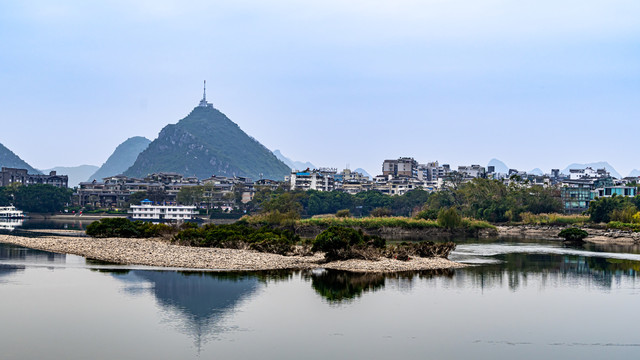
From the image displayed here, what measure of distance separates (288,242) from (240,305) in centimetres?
1478

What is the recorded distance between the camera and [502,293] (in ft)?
87.0

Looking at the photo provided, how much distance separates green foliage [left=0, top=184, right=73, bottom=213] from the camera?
10375cm

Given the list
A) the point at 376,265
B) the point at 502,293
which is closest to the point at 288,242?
the point at 376,265

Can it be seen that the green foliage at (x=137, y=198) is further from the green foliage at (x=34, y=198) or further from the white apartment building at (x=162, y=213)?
the white apartment building at (x=162, y=213)

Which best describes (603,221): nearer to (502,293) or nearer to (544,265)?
(544,265)

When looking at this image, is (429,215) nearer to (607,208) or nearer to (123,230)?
(607,208)

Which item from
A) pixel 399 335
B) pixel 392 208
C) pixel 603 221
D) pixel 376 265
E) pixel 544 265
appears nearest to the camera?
pixel 399 335

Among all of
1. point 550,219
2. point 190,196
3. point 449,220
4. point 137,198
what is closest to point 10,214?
point 137,198

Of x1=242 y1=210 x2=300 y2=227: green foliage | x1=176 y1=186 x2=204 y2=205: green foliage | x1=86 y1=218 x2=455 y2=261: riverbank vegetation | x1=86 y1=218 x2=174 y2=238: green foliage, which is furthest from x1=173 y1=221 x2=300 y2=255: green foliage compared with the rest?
x1=176 y1=186 x2=204 y2=205: green foliage

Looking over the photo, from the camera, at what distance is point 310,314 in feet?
70.3

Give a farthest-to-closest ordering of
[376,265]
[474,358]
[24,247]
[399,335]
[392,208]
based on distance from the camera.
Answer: [392,208] < [24,247] < [376,265] < [399,335] < [474,358]

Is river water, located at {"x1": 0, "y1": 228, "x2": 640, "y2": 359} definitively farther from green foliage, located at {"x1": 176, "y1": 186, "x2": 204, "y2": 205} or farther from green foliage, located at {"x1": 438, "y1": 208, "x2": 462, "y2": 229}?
green foliage, located at {"x1": 176, "y1": 186, "x2": 204, "y2": 205}

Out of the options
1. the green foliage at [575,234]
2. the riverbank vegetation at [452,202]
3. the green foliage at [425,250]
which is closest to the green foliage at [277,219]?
the riverbank vegetation at [452,202]

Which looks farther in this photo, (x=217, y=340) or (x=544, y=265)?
(x=544, y=265)
